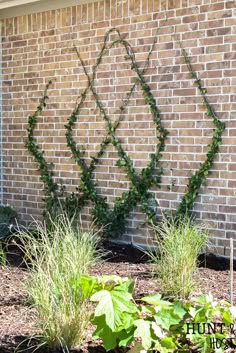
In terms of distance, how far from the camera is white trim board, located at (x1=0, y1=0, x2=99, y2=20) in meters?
6.41

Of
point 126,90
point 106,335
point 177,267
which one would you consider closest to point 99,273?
point 177,267

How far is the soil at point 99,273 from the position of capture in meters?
3.29

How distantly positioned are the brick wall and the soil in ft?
1.33

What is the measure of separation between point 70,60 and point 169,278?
343cm

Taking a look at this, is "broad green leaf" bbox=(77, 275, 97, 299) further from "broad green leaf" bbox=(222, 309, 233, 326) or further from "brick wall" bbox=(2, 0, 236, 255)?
"brick wall" bbox=(2, 0, 236, 255)

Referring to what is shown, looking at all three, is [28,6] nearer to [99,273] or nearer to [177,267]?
[99,273]

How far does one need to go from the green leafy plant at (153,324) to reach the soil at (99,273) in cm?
36

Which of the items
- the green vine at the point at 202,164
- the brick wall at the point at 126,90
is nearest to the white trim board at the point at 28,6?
the brick wall at the point at 126,90

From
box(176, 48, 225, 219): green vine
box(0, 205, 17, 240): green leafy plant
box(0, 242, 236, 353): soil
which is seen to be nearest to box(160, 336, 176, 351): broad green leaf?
box(0, 242, 236, 353): soil

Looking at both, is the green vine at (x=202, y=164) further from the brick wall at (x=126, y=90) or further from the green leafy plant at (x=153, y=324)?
the green leafy plant at (x=153, y=324)

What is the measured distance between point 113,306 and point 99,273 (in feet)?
6.51

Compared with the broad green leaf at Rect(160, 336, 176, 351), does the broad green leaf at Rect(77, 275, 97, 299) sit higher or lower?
higher

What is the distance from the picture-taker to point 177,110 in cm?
560

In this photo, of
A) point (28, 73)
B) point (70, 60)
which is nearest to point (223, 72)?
point (70, 60)
